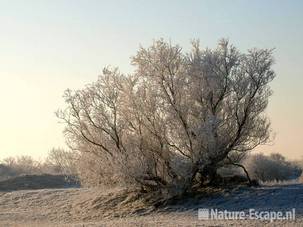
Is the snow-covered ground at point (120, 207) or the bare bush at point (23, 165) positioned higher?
the bare bush at point (23, 165)

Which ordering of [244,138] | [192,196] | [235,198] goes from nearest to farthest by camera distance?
[235,198], [192,196], [244,138]

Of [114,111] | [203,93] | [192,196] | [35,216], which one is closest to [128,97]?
[114,111]

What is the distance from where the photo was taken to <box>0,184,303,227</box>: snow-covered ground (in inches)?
993

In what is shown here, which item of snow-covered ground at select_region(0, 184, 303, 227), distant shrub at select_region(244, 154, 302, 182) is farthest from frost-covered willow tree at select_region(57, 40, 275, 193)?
distant shrub at select_region(244, 154, 302, 182)

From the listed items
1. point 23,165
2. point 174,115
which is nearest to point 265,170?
point 174,115

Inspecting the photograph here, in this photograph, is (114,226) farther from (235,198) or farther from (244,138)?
(244,138)

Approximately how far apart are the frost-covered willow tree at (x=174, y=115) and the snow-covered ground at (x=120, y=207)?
1.93 metres

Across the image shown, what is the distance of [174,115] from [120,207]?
5.67 m

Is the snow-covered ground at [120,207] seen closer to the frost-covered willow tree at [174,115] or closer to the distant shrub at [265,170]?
the frost-covered willow tree at [174,115]

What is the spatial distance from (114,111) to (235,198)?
26.9 ft

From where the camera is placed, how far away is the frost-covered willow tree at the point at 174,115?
103 ft

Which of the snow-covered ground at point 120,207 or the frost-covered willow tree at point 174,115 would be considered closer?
the snow-covered ground at point 120,207

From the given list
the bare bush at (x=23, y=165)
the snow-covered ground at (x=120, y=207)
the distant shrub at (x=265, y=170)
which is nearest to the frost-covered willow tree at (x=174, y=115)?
the snow-covered ground at (x=120, y=207)

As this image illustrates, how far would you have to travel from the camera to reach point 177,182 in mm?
31641
